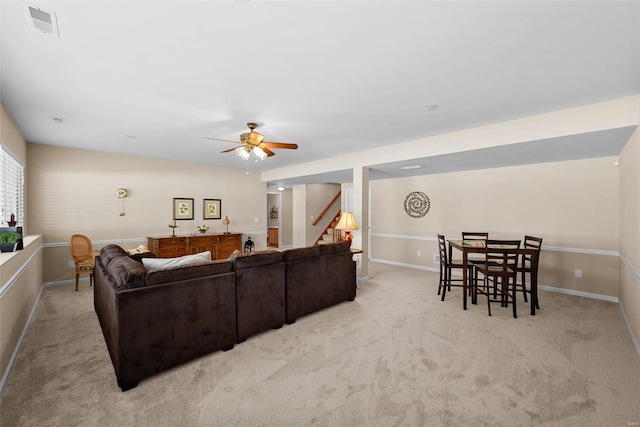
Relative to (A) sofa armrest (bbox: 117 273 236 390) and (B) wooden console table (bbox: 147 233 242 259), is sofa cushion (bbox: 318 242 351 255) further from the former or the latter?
(B) wooden console table (bbox: 147 233 242 259)

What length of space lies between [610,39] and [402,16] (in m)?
1.43

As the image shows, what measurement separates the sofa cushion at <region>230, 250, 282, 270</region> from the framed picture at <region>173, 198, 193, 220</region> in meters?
4.04

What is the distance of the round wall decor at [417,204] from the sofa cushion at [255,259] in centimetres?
427

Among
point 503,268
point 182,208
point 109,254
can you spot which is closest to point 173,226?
point 182,208

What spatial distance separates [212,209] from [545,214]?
6764 millimetres

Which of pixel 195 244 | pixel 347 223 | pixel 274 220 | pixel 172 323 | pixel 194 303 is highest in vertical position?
pixel 347 223

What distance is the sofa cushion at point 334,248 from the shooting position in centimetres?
386

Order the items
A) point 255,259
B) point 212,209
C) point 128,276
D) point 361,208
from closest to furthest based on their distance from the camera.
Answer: point 128,276
point 255,259
point 361,208
point 212,209

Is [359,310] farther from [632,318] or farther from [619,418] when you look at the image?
[632,318]

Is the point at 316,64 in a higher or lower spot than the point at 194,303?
higher

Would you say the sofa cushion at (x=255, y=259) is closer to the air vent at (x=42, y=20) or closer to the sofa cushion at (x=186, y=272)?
the sofa cushion at (x=186, y=272)

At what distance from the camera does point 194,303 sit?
254 cm

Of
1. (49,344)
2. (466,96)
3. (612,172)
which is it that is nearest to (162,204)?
(49,344)

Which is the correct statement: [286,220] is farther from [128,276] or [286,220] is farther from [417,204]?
[128,276]
